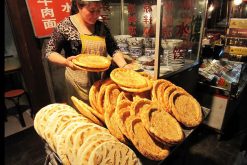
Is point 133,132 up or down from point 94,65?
down

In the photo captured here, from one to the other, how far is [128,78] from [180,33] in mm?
1401

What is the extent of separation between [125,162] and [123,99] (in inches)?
18.8

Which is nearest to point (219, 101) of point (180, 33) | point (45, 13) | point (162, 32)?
point (180, 33)

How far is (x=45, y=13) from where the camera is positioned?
274 centimetres

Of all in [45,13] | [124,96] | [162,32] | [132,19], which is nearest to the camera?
[124,96]

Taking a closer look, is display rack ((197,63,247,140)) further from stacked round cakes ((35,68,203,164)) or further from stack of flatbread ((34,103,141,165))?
stack of flatbread ((34,103,141,165))

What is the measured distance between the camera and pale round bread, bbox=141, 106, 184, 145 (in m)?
1.07

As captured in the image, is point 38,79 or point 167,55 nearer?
point 167,55

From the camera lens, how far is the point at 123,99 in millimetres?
1336

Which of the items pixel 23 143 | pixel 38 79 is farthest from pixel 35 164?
pixel 38 79

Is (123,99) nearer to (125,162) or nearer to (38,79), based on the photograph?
(125,162)

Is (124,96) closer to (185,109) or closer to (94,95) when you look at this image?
(94,95)

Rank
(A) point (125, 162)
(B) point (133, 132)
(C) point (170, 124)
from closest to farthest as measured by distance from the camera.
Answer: (A) point (125, 162)
(B) point (133, 132)
(C) point (170, 124)

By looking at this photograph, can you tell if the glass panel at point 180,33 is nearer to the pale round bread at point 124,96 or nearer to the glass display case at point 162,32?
the glass display case at point 162,32
